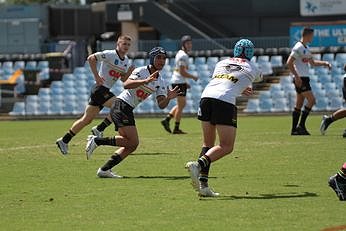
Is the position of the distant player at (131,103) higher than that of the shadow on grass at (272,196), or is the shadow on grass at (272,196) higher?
the distant player at (131,103)

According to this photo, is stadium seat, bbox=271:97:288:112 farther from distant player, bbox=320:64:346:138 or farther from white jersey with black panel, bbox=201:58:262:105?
white jersey with black panel, bbox=201:58:262:105

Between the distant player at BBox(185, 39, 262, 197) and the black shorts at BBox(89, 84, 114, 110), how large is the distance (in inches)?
241

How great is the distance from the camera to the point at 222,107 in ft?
36.2

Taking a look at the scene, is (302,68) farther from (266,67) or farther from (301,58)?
(266,67)

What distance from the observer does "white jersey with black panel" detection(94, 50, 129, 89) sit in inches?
668

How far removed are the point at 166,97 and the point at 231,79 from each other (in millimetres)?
2178

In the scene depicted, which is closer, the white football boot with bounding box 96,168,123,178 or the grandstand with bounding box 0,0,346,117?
the white football boot with bounding box 96,168,123,178

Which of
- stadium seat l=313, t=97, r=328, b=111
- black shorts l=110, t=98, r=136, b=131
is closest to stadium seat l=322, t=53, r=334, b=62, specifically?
stadium seat l=313, t=97, r=328, b=111

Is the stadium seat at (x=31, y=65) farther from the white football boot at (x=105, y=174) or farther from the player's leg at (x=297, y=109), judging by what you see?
the white football boot at (x=105, y=174)

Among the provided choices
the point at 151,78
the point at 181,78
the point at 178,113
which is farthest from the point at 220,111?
the point at 181,78

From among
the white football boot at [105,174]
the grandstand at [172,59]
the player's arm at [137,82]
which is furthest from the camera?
the grandstand at [172,59]

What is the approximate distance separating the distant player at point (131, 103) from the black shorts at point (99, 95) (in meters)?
3.68

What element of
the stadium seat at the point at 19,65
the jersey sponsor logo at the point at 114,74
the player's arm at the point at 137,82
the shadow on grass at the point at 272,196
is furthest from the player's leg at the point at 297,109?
the stadium seat at the point at 19,65

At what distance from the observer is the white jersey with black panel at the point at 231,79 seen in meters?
11.1
